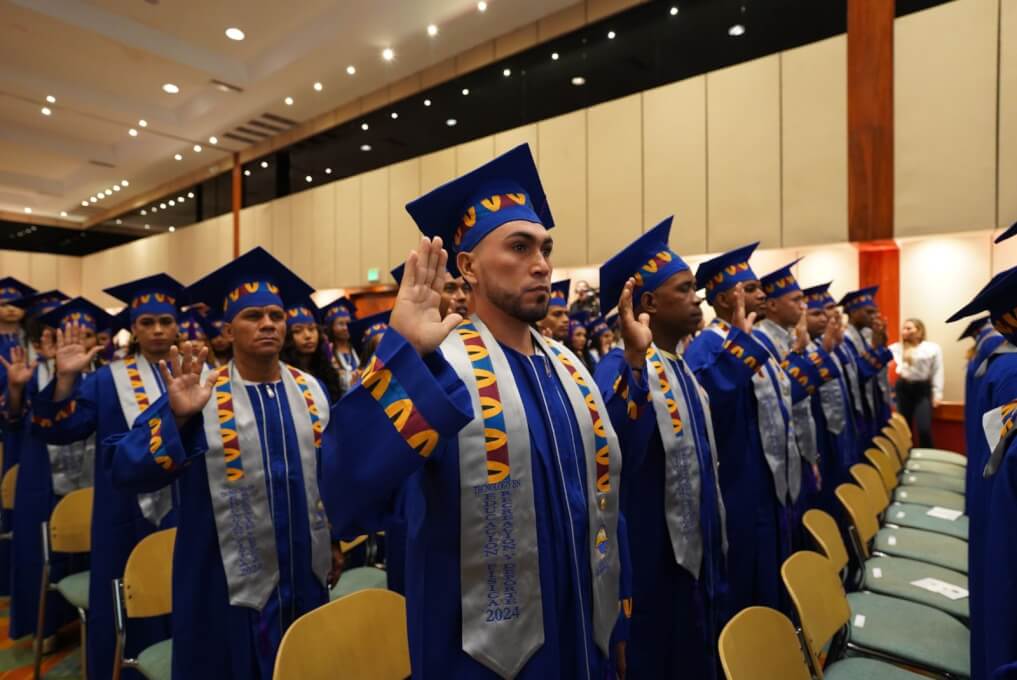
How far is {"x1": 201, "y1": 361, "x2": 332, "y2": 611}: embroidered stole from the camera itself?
188cm

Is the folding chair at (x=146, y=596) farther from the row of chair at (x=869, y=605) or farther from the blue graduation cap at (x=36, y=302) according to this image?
the blue graduation cap at (x=36, y=302)

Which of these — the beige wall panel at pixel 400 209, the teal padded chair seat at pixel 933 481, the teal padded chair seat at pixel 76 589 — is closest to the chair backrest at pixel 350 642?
the teal padded chair seat at pixel 76 589

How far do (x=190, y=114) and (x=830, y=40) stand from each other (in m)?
9.50

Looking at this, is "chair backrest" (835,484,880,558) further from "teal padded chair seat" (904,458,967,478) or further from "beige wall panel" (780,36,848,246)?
"beige wall panel" (780,36,848,246)

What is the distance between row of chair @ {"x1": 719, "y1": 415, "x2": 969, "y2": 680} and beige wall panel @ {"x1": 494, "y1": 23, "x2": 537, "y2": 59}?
22.1 ft

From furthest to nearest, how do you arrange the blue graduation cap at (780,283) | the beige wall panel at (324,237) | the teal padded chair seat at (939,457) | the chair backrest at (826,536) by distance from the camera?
1. the beige wall panel at (324,237)
2. the teal padded chair seat at (939,457)
3. the blue graduation cap at (780,283)
4. the chair backrest at (826,536)

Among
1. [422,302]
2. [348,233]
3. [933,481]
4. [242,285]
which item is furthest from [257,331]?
[348,233]

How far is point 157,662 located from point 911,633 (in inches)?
108

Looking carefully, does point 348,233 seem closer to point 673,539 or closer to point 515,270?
point 673,539

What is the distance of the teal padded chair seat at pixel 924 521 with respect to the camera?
344cm

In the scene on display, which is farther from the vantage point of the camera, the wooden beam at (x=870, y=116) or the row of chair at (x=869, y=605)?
the wooden beam at (x=870, y=116)

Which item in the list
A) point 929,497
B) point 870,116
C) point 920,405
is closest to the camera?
point 929,497

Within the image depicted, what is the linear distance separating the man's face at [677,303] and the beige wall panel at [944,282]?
5.52 m

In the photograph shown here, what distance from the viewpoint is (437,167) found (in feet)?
30.8
